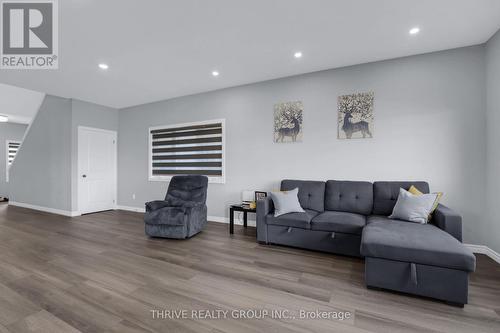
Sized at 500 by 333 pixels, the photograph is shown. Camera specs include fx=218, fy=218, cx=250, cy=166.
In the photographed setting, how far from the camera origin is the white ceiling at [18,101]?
533 cm

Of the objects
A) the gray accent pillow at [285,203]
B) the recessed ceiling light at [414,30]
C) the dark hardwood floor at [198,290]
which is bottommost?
the dark hardwood floor at [198,290]

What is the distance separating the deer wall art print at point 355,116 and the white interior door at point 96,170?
5499mm

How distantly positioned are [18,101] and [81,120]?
8.24ft

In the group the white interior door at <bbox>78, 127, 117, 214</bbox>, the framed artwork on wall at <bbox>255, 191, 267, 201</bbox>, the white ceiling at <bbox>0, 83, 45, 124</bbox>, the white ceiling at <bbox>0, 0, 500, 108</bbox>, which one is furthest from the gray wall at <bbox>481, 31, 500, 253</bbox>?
the white ceiling at <bbox>0, 83, 45, 124</bbox>

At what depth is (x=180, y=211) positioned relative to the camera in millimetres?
3355

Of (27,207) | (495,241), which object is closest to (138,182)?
(27,207)

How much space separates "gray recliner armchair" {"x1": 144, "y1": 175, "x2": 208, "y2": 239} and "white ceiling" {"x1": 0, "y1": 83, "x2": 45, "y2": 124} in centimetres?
481

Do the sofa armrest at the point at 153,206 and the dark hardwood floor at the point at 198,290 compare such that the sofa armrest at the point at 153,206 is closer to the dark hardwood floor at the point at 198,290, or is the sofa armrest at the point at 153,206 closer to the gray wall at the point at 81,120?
the dark hardwood floor at the point at 198,290

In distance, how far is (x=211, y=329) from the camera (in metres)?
1.50

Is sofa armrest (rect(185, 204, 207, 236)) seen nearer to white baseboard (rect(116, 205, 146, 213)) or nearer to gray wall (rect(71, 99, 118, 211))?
white baseboard (rect(116, 205, 146, 213))

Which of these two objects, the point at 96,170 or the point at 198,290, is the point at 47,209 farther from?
the point at 198,290

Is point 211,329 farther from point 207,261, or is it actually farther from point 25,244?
point 25,244

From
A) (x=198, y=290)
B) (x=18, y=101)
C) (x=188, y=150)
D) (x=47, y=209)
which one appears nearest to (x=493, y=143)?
(x=198, y=290)

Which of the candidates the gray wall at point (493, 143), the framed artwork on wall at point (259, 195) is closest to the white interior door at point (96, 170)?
the framed artwork on wall at point (259, 195)
